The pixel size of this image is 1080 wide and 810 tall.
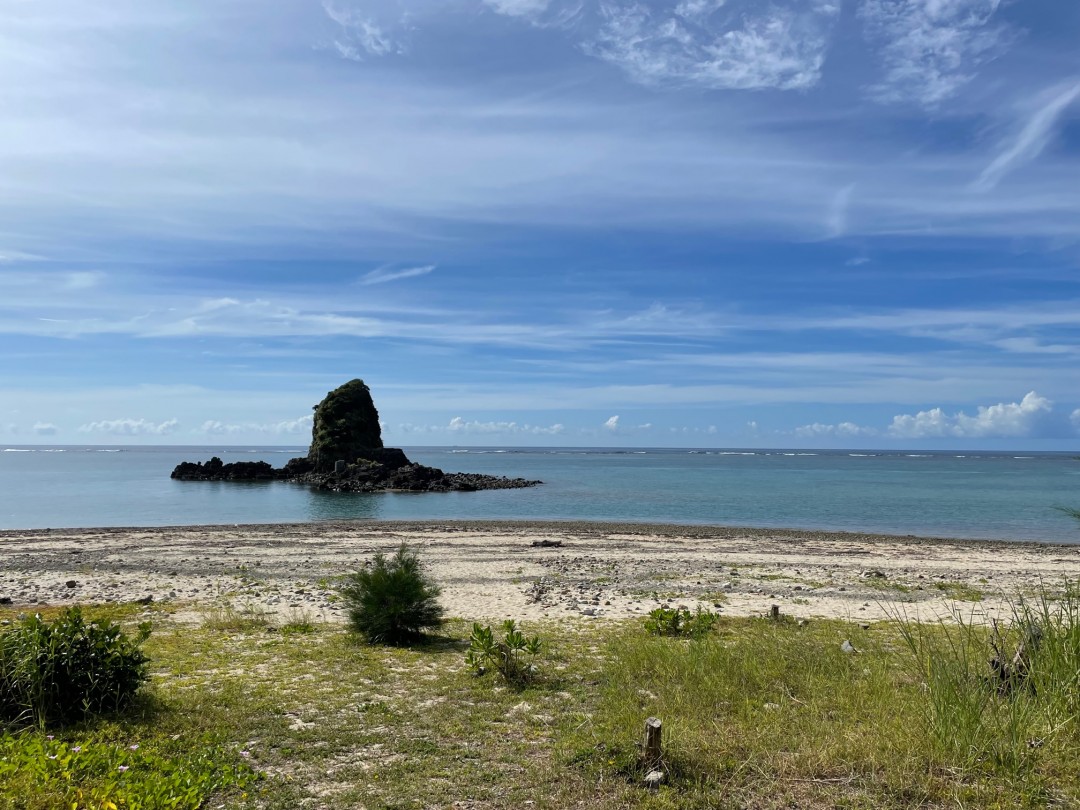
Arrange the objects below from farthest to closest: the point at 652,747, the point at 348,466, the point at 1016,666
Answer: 1. the point at 348,466
2. the point at 1016,666
3. the point at 652,747

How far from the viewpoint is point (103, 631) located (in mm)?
8125

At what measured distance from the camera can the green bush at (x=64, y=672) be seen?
732 centimetres

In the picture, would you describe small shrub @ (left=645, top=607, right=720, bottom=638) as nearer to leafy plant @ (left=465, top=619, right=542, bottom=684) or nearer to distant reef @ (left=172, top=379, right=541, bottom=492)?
leafy plant @ (left=465, top=619, right=542, bottom=684)

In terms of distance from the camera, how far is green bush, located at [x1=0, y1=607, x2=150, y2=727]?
7.32 m

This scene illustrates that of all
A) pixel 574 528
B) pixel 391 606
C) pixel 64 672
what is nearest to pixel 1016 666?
pixel 391 606

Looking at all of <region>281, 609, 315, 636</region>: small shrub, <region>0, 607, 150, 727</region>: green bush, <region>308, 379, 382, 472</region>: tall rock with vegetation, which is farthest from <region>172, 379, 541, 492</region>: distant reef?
<region>0, 607, 150, 727</region>: green bush

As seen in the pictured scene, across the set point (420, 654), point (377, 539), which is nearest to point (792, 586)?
point (420, 654)

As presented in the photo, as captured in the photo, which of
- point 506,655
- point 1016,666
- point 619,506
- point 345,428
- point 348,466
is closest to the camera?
point 1016,666

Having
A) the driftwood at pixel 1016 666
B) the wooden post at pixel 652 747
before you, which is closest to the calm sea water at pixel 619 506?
the driftwood at pixel 1016 666

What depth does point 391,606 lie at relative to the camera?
12.3 m

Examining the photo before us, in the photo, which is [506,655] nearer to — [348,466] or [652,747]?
[652,747]

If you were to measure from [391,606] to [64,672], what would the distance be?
533 cm

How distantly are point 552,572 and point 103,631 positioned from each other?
646 inches

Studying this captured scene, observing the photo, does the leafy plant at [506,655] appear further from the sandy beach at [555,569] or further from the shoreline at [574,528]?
the shoreline at [574,528]
